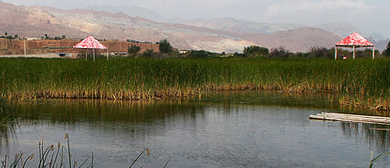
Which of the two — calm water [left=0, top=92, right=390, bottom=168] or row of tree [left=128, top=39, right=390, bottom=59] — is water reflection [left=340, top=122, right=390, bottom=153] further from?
row of tree [left=128, top=39, right=390, bottom=59]

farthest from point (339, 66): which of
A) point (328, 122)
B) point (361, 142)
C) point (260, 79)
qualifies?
point (361, 142)

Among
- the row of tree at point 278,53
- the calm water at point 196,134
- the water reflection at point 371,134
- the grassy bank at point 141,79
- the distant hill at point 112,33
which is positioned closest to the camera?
the calm water at point 196,134

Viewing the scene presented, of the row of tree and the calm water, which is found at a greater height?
the row of tree

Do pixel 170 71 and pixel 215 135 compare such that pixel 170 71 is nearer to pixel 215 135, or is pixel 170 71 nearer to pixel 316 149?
pixel 215 135

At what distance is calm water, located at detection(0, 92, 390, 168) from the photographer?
816cm

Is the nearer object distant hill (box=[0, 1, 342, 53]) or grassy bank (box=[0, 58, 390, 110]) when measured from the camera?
grassy bank (box=[0, 58, 390, 110])

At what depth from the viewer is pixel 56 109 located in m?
13.8

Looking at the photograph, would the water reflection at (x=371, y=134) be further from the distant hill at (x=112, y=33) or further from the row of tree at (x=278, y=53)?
the distant hill at (x=112, y=33)

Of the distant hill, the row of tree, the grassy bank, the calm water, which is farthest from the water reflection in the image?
the distant hill

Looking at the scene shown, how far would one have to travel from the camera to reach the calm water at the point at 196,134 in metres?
8.16

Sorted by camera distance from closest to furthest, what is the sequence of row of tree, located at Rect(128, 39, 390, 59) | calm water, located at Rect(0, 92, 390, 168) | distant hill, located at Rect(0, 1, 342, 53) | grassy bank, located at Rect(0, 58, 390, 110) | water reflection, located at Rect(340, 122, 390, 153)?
calm water, located at Rect(0, 92, 390, 168)
water reflection, located at Rect(340, 122, 390, 153)
grassy bank, located at Rect(0, 58, 390, 110)
row of tree, located at Rect(128, 39, 390, 59)
distant hill, located at Rect(0, 1, 342, 53)

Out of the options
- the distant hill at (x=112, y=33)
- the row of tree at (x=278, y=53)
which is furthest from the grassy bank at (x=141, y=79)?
the distant hill at (x=112, y=33)

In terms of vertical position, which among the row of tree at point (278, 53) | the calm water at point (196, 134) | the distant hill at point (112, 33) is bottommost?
the calm water at point (196, 134)

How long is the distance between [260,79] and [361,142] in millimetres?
11137
